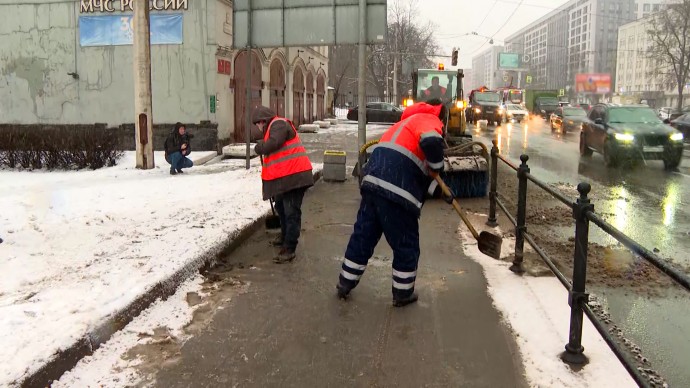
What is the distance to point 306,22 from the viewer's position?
12266 millimetres

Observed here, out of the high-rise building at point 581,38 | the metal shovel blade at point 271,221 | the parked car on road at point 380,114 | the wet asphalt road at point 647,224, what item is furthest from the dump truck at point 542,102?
the high-rise building at point 581,38

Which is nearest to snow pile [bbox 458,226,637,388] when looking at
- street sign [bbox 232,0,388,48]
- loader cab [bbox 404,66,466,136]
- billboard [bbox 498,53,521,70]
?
street sign [bbox 232,0,388,48]

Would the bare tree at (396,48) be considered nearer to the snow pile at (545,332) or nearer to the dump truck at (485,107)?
the dump truck at (485,107)

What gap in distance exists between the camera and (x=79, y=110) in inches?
719

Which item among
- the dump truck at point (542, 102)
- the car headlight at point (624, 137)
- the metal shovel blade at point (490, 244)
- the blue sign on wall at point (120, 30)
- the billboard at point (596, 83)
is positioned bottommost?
the metal shovel blade at point (490, 244)

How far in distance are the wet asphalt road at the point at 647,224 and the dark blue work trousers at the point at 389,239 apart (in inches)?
65.0

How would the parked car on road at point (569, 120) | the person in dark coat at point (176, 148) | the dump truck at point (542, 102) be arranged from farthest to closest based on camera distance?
the dump truck at point (542, 102), the parked car on road at point (569, 120), the person in dark coat at point (176, 148)

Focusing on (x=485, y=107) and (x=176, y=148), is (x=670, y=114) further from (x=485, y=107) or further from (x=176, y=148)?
(x=176, y=148)

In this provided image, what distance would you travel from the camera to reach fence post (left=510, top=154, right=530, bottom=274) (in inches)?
208

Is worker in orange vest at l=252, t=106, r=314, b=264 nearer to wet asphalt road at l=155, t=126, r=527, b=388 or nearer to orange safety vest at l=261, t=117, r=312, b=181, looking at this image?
orange safety vest at l=261, t=117, r=312, b=181

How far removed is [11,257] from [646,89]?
122m

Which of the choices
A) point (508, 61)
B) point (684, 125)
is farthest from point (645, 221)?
point (508, 61)

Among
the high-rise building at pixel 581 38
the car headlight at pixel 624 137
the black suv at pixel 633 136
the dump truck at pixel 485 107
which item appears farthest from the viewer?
the high-rise building at pixel 581 38

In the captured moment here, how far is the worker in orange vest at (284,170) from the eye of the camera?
5867 millimetres
